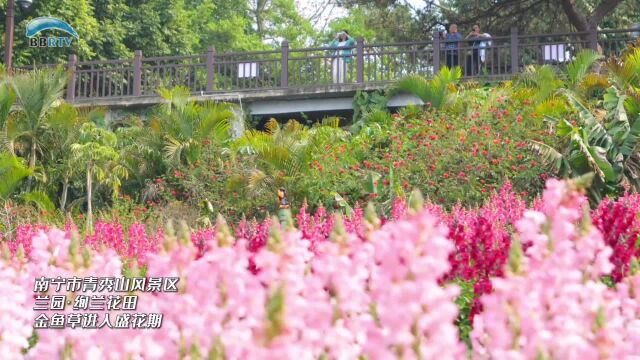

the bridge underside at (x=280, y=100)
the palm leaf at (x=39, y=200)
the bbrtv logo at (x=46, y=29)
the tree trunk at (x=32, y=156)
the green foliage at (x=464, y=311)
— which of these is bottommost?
the palm leaf at (x=39, y=200)

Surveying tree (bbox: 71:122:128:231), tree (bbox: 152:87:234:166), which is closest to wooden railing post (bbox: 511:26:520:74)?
tree (bbox: 152:87:234:166)

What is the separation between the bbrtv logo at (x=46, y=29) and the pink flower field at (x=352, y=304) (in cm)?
1920

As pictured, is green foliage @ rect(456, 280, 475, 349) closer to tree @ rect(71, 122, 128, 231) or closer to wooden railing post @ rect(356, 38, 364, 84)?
tree @ rect(71, 122, 128, 231)

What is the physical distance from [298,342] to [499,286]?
595 millimetres

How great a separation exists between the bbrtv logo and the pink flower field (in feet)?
63.0

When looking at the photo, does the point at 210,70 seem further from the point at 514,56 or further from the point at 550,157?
the point at 550,157

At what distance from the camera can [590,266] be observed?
2.86 m

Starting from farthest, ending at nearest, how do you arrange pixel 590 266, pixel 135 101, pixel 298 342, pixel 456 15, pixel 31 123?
pixel 456 15 < pixel 135 101 < pixel 31 123 < pixel 590 266 < pixel 298 342

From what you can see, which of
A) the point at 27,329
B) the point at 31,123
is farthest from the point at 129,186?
the point at 27,329

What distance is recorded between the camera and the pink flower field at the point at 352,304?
2.30m

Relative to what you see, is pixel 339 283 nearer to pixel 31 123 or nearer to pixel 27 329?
pixel 27 329

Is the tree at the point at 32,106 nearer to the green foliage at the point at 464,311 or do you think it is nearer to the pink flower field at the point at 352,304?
the green foliage at the point at 464,311

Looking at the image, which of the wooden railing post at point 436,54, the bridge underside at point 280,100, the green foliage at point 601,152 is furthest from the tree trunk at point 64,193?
the green foliage at point 601,152

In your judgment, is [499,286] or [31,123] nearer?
[499,286]
